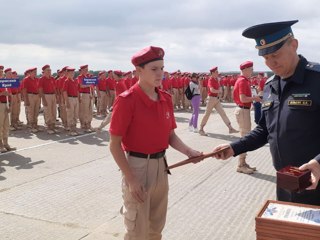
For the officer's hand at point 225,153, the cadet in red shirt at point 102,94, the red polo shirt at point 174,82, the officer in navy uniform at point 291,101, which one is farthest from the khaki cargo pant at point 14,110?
the officer in navy uniform at point 291,101

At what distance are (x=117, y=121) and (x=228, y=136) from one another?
9315mm

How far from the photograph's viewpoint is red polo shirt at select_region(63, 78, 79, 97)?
39.9 feet

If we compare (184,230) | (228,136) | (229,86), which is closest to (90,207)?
(184,230)

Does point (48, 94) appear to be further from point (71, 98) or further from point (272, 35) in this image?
point (272, 35)

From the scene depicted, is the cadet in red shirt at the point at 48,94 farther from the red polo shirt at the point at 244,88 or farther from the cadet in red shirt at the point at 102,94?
the red polo shirt at the point at 244,88

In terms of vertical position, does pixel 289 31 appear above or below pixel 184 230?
above

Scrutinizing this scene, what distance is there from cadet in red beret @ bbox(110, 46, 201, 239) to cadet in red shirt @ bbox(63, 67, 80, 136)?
949cm

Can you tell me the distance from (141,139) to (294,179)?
1.31 meters

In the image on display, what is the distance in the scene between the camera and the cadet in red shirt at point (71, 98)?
12234 millimetres

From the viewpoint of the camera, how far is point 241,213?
5172 millimetres

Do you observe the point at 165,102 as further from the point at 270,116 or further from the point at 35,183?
the point at 35,183

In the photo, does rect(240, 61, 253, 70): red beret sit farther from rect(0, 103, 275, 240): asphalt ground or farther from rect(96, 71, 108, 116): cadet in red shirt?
rect(96, 71, 108, 116): cadet in red shirt

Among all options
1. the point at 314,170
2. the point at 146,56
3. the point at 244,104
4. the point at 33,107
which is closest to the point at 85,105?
the point at 33,107

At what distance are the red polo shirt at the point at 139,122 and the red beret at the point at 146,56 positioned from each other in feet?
0.68
